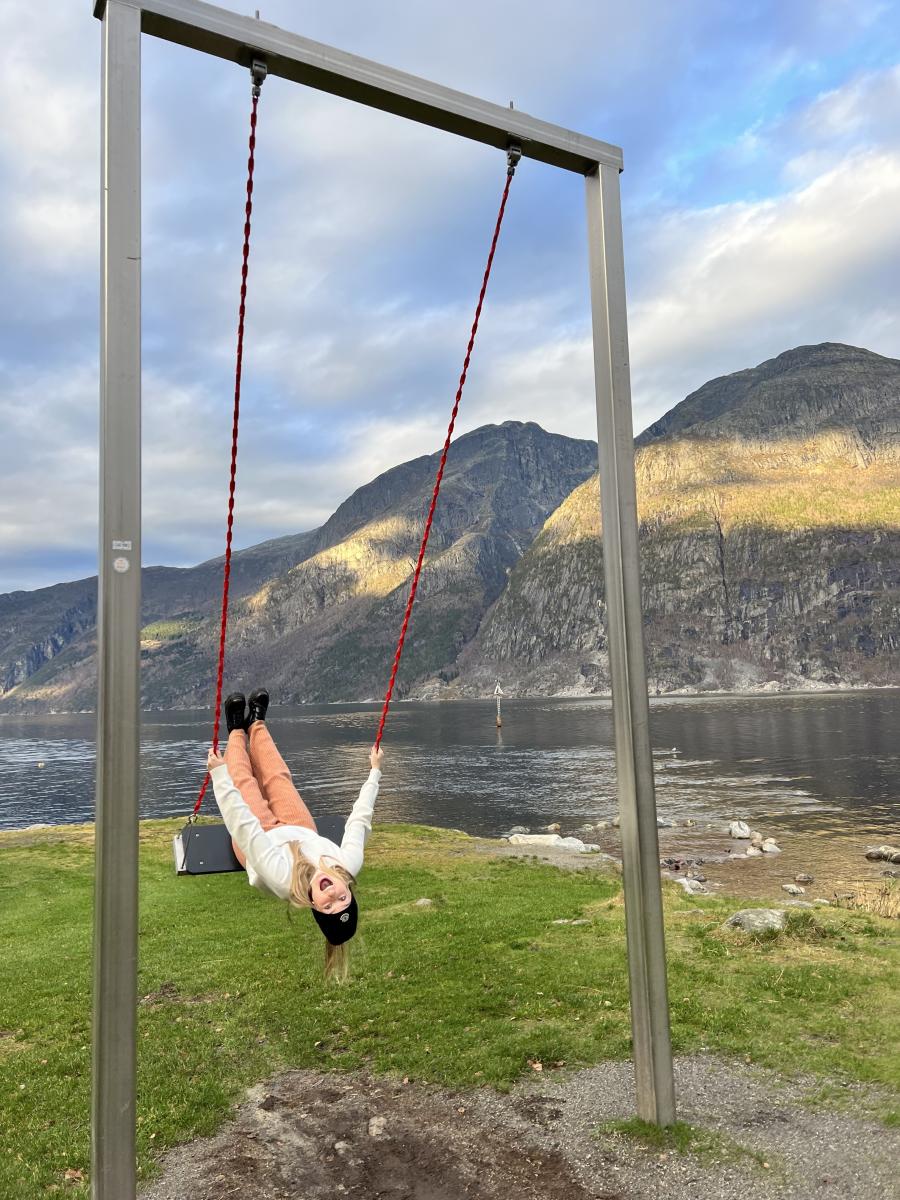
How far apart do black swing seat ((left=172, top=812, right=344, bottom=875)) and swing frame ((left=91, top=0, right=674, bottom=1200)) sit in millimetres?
1539

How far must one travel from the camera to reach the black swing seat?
5.78m

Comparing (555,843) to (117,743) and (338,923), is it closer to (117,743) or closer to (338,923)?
(338,923)

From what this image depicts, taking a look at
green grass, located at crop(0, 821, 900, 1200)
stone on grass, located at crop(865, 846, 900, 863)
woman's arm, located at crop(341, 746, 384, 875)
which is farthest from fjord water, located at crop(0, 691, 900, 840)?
woman's arm, located at crop(341, 746, 384, 875)

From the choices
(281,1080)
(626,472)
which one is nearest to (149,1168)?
(281,1080)

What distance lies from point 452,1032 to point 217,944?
6.02 meters

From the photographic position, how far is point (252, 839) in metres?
5.46

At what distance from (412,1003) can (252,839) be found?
4750mm

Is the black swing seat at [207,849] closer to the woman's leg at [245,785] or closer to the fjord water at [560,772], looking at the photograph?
the woman's leg at [245,785]

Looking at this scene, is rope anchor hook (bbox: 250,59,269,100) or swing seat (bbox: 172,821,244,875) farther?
swing seat (bbox: 172,821,244,875)

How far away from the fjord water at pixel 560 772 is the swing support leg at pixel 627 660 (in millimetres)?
31711

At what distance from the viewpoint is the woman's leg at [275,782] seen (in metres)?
6.03

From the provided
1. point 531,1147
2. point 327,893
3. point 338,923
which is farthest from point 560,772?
point 327,893

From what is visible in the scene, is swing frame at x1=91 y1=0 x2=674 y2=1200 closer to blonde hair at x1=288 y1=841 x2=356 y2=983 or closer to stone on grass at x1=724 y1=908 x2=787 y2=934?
blonde hair at x1=288 y1=841 x2=356 y2=983

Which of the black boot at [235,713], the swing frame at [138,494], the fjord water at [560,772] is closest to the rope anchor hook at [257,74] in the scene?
the swing frame at [138,494]
